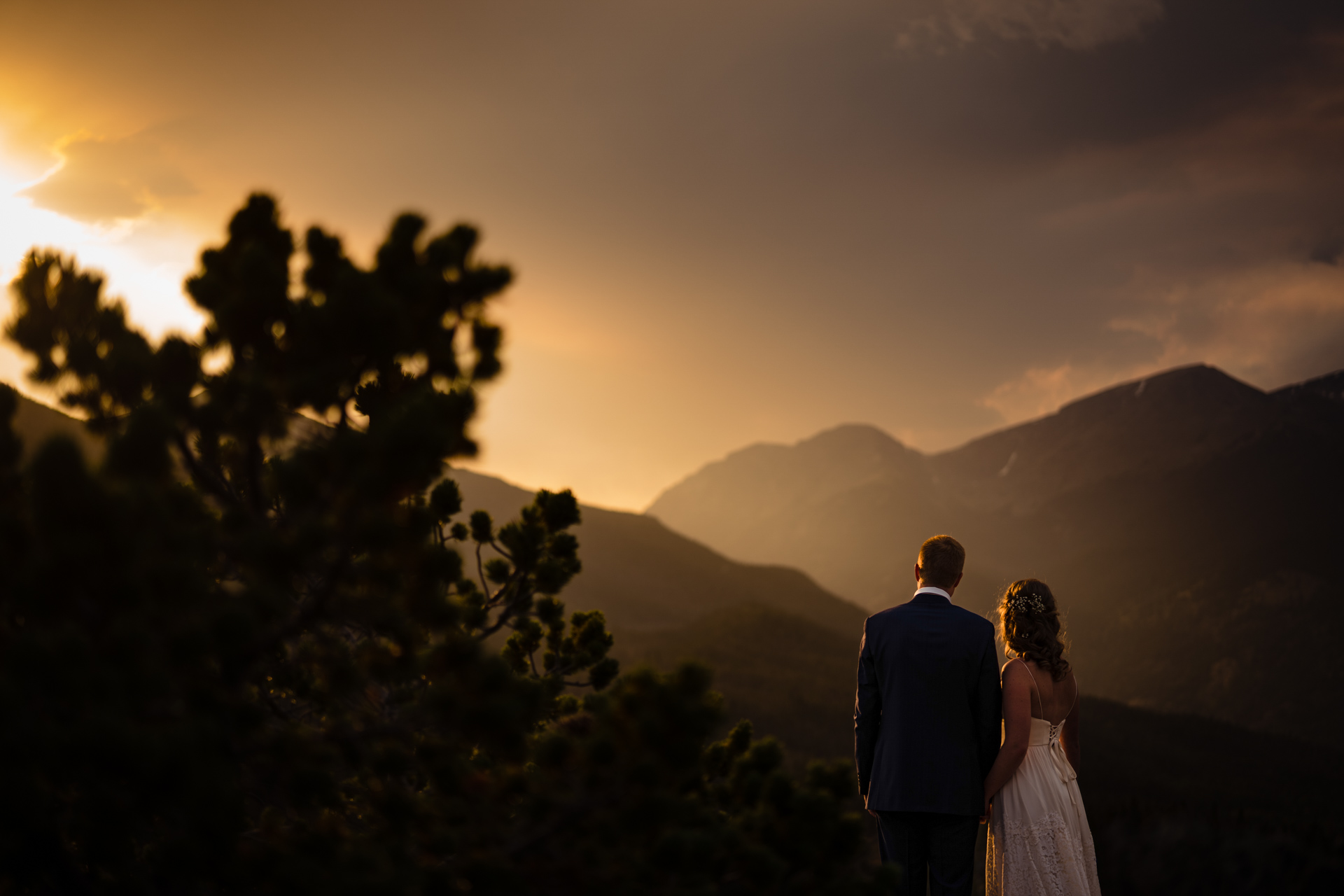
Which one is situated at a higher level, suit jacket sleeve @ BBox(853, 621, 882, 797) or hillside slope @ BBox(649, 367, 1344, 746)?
hillside slope @ BBox(649, 367, 1344, 746)

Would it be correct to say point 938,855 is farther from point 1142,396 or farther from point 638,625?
point 1142,396

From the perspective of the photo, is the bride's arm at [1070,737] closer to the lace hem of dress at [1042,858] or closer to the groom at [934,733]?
the lace hem of dress at [1042,858]

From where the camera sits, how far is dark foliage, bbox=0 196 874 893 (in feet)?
6.31

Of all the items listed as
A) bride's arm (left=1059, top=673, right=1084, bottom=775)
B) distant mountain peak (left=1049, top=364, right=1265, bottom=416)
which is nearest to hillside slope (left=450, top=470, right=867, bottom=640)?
bride's arm (left=1059, top=673, right=1084, bottom=775)

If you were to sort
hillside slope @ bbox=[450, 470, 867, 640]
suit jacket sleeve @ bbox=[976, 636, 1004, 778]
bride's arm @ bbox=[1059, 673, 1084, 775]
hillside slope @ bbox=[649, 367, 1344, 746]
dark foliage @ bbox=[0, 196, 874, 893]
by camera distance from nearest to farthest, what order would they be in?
dark foliage @ bbox=[0, 196, 874, 893], suit jacket sleeve @ bbox=[976, 636, 1004, 778], bride's arm @ bbox=[1059, 673, 1084, 775], hillside slope @ bbox=[450, 470, 867, 640], hillside slope @ bbox=[649, 367, 1344, 746]

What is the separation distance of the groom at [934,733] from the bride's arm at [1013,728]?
4.5 inches

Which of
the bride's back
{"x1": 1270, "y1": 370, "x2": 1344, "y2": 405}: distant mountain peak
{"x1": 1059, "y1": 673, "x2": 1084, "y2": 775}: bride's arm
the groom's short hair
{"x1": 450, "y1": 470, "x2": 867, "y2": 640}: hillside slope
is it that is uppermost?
{"x1": 1270, "y1": 370, "x2": 1344, "y2": 405}: distant mountain peak

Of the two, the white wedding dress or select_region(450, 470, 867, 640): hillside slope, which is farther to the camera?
select_region(450, 470, 867, 640): hillside slope

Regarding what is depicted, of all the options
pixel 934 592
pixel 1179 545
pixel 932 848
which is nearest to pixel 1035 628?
pixel 934 592

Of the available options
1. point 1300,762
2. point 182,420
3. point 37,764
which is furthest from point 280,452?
point 1300,762

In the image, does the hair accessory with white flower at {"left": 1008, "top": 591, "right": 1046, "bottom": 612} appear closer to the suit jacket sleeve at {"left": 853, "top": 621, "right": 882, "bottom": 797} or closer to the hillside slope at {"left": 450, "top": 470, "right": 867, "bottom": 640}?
the suit jacket sleeve at {"left": 853, "top": 621, "right": 882, "bottom": 797}

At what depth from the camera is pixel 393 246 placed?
299cm

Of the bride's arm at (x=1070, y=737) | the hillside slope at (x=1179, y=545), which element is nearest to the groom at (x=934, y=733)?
the bride's arm at (x=1070, y=737)

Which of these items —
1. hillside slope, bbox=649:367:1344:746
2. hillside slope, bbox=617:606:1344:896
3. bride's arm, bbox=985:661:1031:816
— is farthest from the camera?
hillside slope, bbox=649:367:1344:746
